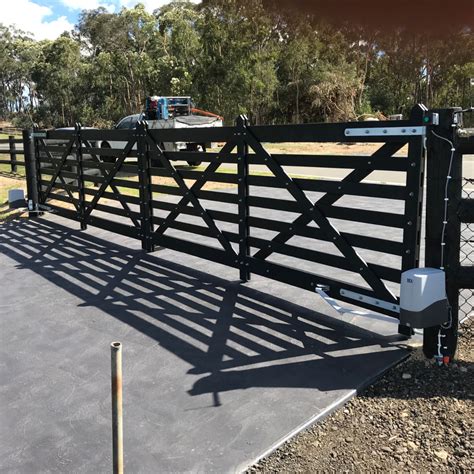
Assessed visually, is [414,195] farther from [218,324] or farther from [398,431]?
[218,324]

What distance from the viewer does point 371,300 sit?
14.2 feet

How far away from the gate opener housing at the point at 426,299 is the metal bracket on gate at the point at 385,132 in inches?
40.8

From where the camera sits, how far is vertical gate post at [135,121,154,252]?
705 cm

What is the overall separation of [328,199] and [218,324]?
1483 millimetres

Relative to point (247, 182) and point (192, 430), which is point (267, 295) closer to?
point (247, 182)

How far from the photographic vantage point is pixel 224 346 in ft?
13.3

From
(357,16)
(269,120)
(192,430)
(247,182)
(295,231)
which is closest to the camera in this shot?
(357,16)

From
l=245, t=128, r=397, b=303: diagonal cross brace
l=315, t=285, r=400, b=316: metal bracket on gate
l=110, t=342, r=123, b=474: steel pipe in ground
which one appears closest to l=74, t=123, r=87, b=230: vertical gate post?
l=245, t=128, r=397, b=303: diagonal cross brace

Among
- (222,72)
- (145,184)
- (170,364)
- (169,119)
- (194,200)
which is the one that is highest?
(222,72)

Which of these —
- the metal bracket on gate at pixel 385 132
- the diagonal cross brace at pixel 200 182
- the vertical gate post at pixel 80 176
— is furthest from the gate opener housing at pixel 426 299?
the vertical gate post at pixel 80 176

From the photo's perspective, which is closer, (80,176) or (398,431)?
(398,431)

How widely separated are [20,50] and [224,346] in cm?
8411

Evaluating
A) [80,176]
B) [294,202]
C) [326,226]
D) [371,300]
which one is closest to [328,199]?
[326,226]

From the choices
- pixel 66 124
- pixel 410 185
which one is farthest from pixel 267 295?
pixel 66 124
